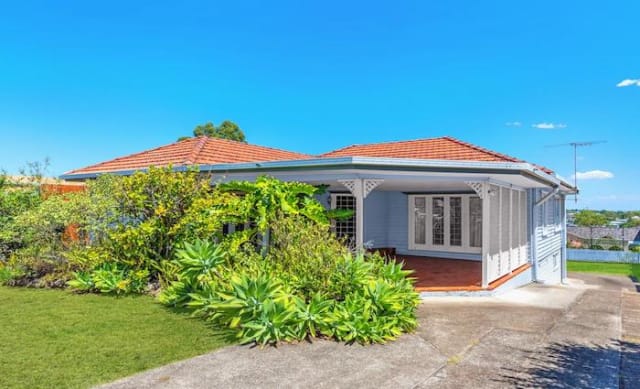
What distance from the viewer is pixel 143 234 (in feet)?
27.8

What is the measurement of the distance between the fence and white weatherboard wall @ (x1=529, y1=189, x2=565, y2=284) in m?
27.5

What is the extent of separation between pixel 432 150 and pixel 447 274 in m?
3.88

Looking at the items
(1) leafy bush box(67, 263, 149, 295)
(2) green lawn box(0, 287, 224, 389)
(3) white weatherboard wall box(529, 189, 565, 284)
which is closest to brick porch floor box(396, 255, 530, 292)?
(3) white weatherboard wall box(529, 189, 565, 284)

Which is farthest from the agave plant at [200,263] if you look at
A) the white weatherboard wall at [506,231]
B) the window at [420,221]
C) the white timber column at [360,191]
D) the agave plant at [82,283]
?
the window at [420,221]

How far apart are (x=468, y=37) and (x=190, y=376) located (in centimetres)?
1935

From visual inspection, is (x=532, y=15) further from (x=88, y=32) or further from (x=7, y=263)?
(x=7, y=263)

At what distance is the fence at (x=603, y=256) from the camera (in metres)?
40.2

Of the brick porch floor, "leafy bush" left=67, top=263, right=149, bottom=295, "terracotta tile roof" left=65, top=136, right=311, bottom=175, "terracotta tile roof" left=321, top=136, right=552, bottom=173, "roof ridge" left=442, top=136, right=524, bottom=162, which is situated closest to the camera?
"leafy bush" left=67, top=263, right=149, bottom=295

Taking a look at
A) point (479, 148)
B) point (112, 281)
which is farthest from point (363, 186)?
point (112, 281)

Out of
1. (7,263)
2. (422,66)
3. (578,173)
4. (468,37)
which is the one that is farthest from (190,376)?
(578,173)

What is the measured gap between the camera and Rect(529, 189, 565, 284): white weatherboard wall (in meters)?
14.2

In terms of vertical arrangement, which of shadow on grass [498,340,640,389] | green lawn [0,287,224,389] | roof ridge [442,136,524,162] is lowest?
shadow on grass [498,340,640,389]

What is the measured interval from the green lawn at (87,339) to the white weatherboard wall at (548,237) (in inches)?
487

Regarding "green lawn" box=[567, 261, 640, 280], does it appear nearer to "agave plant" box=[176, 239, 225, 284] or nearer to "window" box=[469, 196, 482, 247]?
"window" box=[469, 196, 482, 247]
